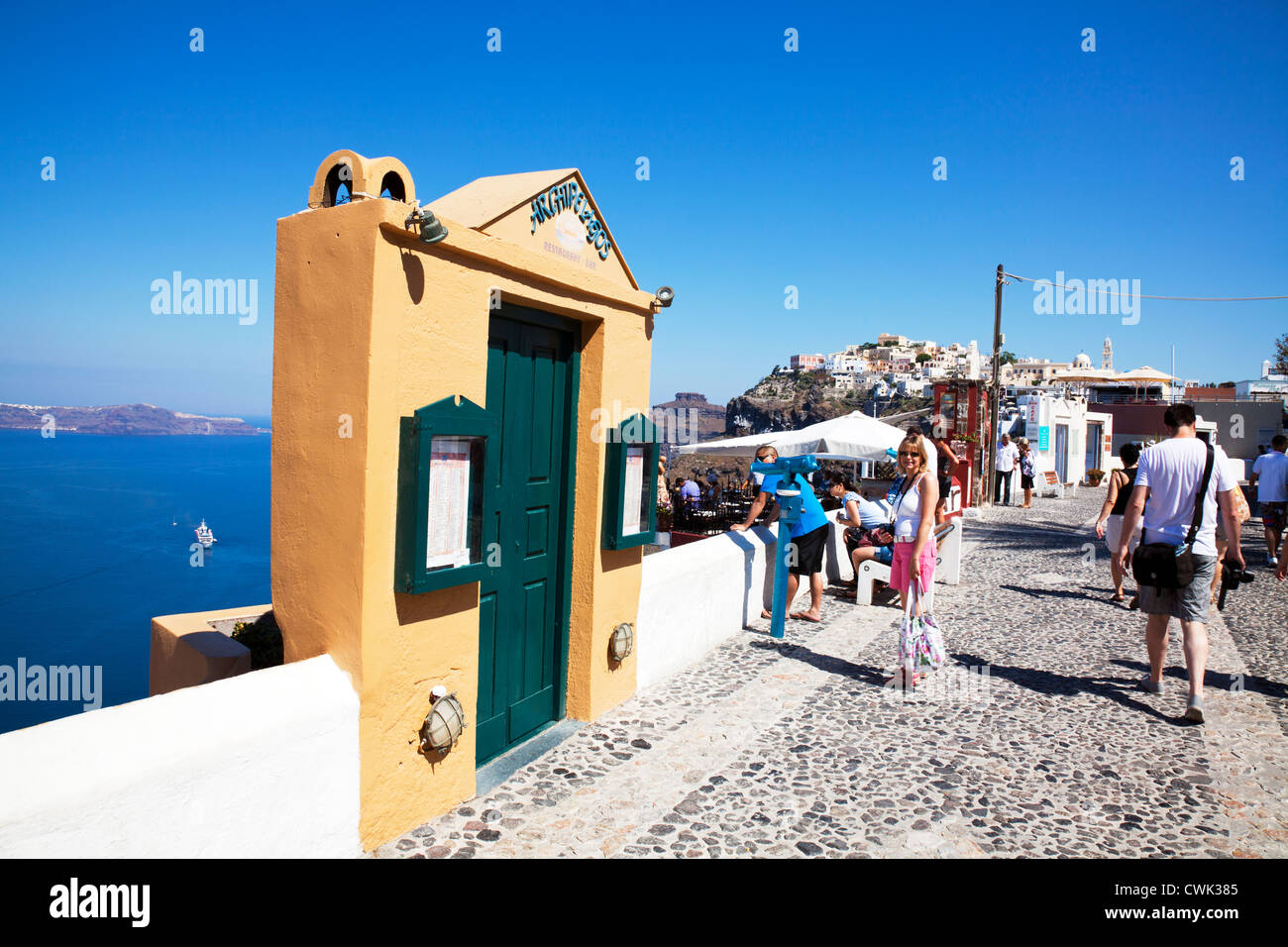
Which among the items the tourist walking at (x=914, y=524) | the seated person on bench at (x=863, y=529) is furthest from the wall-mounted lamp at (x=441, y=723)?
the seated person on bench at (x=863, y=529)

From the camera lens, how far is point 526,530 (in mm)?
4195

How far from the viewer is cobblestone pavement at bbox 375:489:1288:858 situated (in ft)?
11.1

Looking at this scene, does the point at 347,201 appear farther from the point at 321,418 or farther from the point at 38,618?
the point at 38,618

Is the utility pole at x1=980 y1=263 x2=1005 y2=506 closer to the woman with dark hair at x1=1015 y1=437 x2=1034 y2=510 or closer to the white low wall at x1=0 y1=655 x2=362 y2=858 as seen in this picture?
the woman with dark hair at x1=1015 y1=437 x2=1034 y2=510

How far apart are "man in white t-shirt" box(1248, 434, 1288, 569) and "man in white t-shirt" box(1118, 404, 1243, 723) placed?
668 cm

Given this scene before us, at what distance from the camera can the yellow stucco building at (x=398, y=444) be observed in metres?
3.03

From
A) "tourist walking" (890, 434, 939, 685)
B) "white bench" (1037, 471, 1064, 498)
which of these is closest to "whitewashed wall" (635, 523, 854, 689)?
"tourist walking" (890, 434, 939, 685)

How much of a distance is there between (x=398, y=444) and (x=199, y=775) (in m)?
→ 1.35

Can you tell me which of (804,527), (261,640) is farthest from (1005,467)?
(261,640)

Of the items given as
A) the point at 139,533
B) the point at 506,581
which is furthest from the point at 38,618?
the point at 506,581

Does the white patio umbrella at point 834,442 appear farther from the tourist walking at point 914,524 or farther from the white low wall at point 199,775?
the white low wall at point 199,775

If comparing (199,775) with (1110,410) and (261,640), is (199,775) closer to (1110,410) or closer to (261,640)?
(261,640)

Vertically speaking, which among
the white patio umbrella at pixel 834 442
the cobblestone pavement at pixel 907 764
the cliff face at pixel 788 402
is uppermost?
the cliff face at pixel 788 402

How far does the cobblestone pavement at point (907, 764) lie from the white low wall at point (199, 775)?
0.52 meters
